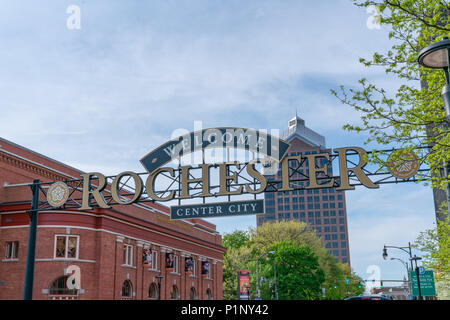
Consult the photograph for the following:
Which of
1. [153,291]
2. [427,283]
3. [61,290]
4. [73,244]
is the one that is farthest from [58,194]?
[427,283]

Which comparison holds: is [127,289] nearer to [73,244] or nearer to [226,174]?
[73,244]

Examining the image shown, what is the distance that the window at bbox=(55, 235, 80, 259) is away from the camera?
38.1m

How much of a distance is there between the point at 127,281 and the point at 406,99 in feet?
111

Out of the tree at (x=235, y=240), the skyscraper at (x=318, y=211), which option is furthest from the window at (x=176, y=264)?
the skyscraper at (x=318, y=211)

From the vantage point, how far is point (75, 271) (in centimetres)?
3816

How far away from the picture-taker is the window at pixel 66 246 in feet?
125

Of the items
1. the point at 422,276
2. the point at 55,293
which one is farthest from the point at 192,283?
the point at 422,276

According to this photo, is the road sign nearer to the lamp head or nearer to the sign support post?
the sign support post

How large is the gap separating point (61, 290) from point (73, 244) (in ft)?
11.9

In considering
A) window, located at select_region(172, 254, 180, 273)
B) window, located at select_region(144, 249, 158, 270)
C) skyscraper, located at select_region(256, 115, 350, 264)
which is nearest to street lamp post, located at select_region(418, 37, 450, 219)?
window, located at select_region(144, 249, 158, 270)

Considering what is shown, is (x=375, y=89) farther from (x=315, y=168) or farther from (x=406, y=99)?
(x=315, y=168)

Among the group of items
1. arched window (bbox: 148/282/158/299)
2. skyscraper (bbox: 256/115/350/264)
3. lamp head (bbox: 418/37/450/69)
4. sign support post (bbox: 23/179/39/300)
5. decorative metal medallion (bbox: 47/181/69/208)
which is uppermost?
skyscraper (bbox: 256/115/350/264)
